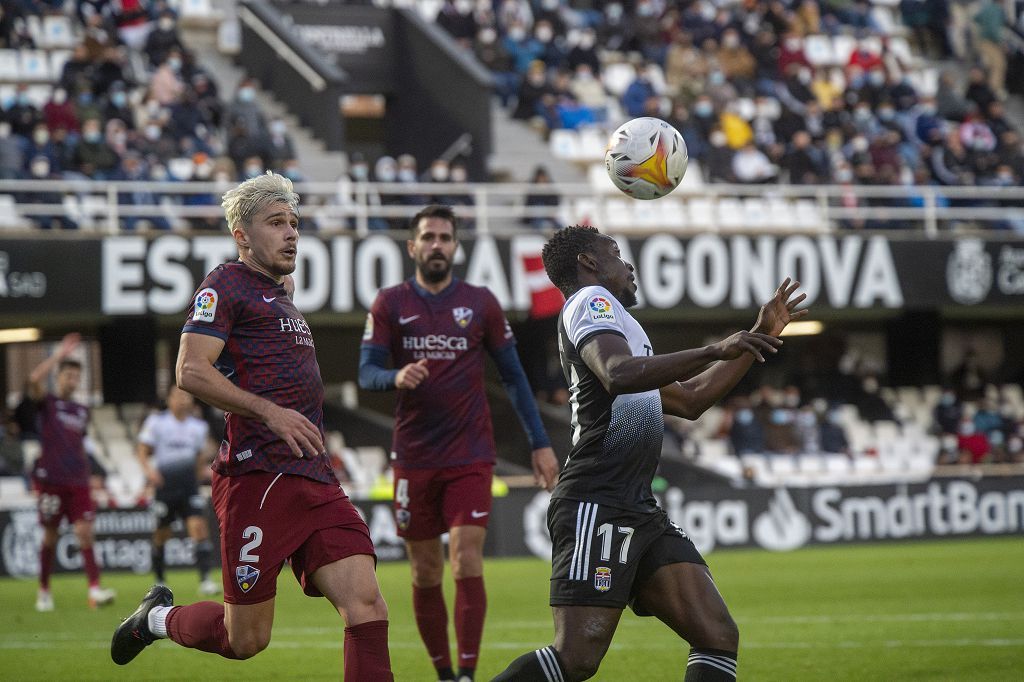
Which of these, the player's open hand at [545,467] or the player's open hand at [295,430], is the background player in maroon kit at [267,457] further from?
the player's open hand at [545,467]

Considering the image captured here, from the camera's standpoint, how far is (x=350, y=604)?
5.79 meters

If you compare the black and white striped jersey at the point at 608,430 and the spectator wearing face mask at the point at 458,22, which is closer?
the black and white striped jersey at the point at 608,430

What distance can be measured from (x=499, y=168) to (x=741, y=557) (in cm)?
1034

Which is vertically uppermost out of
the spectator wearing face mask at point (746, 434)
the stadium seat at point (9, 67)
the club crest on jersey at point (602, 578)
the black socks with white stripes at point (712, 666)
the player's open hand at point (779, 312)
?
the stadium seat at point (9, 67)

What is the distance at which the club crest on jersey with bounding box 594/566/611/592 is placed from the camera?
228 inches

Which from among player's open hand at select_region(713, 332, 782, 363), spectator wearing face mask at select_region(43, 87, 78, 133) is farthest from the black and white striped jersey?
spectator wearing face mask at select_region(43, 87, 78, 133)

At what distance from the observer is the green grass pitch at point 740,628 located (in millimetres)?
9086

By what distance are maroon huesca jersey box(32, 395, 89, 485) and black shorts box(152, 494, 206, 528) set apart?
3.59 feet

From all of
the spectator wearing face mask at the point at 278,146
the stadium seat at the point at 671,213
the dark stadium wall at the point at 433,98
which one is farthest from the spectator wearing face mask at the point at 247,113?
the stadium seat at the point at 671,213

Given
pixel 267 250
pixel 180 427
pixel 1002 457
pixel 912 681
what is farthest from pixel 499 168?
pixel 267 250

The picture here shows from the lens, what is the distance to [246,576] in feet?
19.5

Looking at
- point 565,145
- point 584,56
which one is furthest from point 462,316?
point 584,56

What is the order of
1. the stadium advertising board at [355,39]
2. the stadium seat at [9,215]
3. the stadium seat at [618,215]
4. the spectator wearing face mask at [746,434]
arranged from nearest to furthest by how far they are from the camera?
the stadium seat at [9,215] → the stadium seat at [618,215] → the spectator wearing face mask at [746,434] → the stadium advertising board at [355,39]

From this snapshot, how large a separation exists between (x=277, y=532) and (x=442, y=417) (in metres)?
2.66
